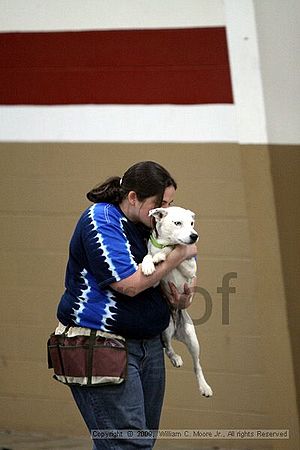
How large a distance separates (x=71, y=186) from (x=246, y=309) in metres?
1.16

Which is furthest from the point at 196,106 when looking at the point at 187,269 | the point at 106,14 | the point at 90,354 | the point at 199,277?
the point at 90,354

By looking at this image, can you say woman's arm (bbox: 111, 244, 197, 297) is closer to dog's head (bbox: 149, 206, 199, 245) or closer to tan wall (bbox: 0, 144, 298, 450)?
dog's head (bbox: 149, 206, 199, 245)

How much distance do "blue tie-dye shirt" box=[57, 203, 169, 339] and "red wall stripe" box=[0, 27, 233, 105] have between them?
1.86m

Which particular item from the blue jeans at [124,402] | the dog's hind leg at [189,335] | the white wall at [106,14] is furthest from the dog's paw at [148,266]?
the white wall at [106,14]

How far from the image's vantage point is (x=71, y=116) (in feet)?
14.7

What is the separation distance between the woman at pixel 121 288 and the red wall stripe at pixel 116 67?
1.78m

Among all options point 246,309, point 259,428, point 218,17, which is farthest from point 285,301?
point 218,17

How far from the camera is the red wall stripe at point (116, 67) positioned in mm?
4266

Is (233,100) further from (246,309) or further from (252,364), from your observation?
(252,364)

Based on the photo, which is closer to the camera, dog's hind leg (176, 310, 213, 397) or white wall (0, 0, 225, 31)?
dog's hind leg (176, 310, 213, 397)

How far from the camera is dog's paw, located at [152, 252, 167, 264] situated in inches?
101

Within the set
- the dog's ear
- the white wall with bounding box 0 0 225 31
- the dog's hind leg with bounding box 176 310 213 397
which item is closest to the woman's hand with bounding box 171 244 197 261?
the dog's ear

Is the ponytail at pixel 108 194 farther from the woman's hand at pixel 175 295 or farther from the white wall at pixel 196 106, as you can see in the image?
the white wall at pixel 196 106

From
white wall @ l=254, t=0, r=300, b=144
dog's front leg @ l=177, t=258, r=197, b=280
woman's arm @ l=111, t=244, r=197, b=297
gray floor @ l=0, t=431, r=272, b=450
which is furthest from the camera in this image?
gray floor @ l=0, t=431, r=272, b=450
